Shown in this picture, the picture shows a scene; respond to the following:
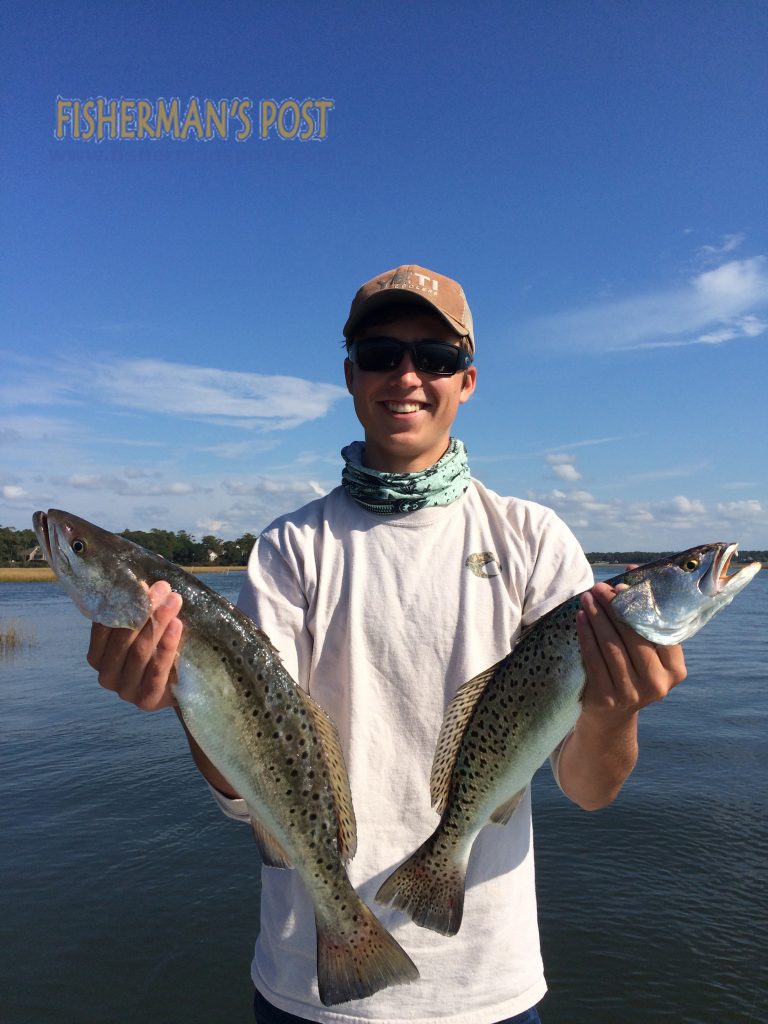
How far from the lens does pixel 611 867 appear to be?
12.6 metres

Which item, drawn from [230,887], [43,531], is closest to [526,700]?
[43,531]

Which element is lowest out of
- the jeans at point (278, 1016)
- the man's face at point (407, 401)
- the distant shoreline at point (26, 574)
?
the distant shoreline at point (26, 574)

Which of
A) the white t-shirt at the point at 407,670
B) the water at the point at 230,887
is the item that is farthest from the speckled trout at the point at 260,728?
the water at the point at 230,887

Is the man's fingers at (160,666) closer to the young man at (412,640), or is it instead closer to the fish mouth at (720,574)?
the young man at (412,640)

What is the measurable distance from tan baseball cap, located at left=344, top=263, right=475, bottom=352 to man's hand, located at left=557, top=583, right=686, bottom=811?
1433mm

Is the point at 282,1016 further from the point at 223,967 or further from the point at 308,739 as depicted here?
the point at 223,967

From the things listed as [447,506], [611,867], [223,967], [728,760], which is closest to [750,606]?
[728,760]

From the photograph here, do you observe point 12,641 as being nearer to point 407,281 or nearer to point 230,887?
point 230,887

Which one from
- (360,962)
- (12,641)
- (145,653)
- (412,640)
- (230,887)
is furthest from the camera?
(12,641)

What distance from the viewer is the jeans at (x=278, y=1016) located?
2932 mm

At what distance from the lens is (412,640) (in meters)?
3.22

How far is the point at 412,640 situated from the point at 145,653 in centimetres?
111

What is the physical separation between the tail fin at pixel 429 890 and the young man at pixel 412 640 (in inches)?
4.4

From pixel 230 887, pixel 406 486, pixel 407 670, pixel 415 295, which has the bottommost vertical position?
pixel 230 887
